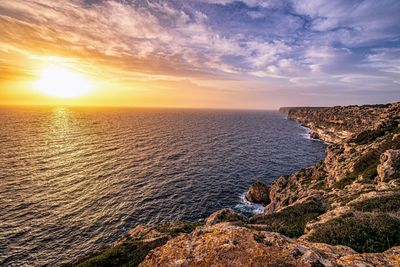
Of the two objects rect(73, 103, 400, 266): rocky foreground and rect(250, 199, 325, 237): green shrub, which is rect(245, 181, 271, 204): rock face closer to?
rect(73, 103, 400, 266): rocky foreground

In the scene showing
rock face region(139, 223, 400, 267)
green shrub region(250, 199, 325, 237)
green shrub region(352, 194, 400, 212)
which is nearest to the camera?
rock face region(139, 223, 400, 267)

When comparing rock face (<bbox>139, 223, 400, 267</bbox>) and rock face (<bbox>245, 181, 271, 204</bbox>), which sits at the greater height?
rock face (<bbox>139, 223, 400, 267</bbox>)

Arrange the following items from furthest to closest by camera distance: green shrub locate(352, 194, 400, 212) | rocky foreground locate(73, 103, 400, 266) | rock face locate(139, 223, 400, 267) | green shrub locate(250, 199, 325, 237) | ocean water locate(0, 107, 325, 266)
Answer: ocean water locate(0, 107, 325, 266)
green shrub locate(250, 199, 325, 237)
green shrub locate(352, 194, 400, 212)
rocky foreground locate(73, 103, 400, 266)
rock face locate(139, 223, 400, 267)

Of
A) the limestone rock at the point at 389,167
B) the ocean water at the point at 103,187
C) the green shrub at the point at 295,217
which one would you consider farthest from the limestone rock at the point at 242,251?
the ocean water at the point at 103,187

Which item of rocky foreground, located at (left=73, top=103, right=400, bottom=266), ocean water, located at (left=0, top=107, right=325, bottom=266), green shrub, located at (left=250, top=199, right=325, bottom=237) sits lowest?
ocean water, located at (left=0, top=107, right=325, bottom=266)

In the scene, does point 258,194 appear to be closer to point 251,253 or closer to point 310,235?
point 310,235

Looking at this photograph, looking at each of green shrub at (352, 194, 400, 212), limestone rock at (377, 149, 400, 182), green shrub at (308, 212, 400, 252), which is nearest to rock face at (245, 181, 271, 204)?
limestone rock at (377, 149, 400, 182)

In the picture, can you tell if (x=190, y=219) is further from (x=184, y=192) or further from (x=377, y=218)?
(x=377, y=218)
